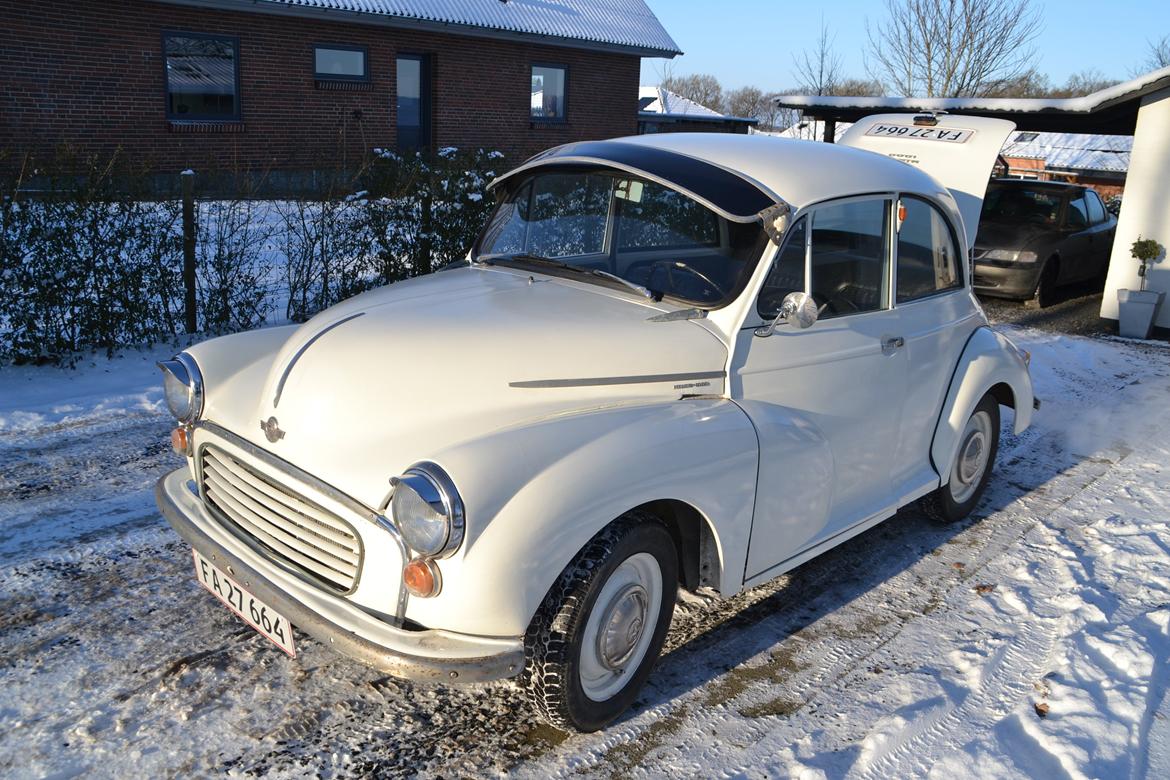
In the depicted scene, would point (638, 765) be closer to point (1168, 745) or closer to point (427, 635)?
point (427, 635)

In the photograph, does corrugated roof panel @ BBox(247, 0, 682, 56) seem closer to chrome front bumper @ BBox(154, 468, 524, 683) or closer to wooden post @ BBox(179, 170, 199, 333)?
wooden post @ BBox(179, 170, 199, 333)

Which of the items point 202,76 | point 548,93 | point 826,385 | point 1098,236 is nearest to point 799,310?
point 826,385

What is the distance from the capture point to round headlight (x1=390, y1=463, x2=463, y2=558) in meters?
2.81

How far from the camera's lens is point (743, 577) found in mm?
3713

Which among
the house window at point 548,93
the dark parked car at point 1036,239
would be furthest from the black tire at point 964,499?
the house window at point 548,93

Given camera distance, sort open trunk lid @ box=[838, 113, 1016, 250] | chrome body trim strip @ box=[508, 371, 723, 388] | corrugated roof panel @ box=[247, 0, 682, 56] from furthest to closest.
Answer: corrugated roof panel @ box=[247, 0, 682, 56] < open trunk lid @ box=[838, 113, 1016, 250] < chrome body trim strip @ box=[508, 371, 723, 388]

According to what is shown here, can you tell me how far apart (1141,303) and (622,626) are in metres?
10.0

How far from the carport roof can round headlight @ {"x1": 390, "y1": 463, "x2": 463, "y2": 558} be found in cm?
1012

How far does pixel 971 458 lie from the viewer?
5.43 metres

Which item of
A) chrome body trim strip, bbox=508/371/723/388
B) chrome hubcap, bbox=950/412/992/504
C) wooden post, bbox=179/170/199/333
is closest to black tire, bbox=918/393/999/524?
chrome hubcap, bbox=950/412/992/504

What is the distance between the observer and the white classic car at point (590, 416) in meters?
2.93

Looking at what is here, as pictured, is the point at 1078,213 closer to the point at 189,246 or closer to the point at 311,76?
the point at 189,246

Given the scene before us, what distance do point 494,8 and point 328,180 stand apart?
14250mm

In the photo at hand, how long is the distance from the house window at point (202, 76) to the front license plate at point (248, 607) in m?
15.5
